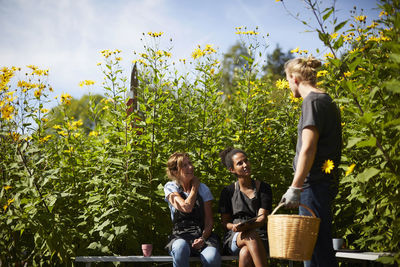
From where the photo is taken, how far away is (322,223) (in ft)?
6.77

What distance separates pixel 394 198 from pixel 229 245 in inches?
59.3

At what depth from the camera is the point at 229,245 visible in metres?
3.19

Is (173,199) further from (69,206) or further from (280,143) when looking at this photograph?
(280,143)

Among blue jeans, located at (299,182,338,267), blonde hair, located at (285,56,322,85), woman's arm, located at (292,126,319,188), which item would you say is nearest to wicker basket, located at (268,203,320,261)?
blue jeans, located at (299,182,338,267)

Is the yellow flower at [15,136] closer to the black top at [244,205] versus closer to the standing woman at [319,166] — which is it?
the black top at [244,205]

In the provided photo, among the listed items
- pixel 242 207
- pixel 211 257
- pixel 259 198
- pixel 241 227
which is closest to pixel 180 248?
pixel 211 257

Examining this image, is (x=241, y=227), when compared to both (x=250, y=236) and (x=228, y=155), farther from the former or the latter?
(x=228, y=155)

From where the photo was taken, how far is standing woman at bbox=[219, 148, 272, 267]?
3021mm

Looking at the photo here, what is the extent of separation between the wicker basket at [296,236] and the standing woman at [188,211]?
1055 mm

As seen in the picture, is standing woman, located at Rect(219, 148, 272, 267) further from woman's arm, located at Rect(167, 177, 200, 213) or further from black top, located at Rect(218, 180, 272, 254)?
woman's arm, located at Rect(167, 177, 200, 213)

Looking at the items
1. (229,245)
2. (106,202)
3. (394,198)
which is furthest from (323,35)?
(106,202)

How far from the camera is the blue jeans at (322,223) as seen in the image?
205cm

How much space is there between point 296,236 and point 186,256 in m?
1.25

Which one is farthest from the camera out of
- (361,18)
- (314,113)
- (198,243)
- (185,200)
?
(361,18)
